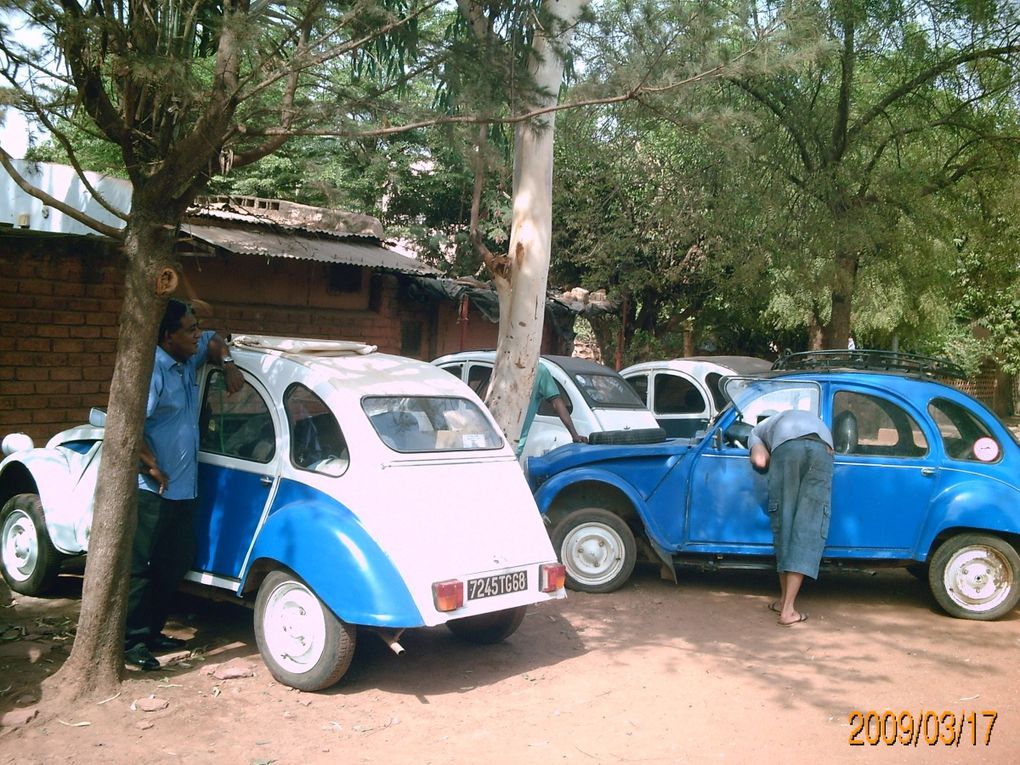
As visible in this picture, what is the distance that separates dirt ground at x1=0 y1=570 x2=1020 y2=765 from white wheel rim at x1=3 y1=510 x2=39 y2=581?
246 millimetres

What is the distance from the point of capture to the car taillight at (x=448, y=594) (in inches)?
199

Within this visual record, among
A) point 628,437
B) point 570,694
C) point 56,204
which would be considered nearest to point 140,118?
point 56,204

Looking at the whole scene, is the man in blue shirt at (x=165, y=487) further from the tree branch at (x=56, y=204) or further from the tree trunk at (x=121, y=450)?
the tree branch at (x=56, y=204)

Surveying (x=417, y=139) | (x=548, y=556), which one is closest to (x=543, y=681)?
(x=548, y=556)

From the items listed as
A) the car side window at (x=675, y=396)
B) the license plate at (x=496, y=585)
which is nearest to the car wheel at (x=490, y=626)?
the license plate at (x=496, y=585)

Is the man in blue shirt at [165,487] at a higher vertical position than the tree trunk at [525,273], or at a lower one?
lower

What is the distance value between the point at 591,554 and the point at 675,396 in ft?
17.8

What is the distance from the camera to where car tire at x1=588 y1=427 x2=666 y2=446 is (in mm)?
8172

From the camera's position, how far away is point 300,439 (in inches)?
225

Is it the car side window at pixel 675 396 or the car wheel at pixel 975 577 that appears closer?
the car wheel at pixel 975 577

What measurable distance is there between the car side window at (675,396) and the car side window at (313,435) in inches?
303

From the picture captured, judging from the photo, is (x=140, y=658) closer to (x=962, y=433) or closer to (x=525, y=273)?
(x=525, y=273)

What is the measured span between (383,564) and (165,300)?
72.0 inches

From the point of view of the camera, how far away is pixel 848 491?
7207 mm
